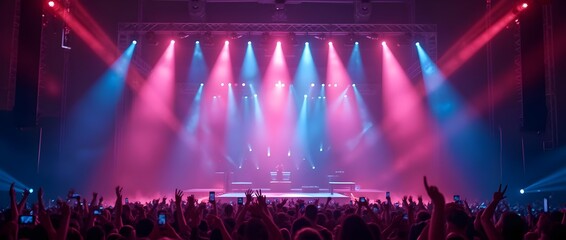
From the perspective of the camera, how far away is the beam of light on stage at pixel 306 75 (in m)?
28.3

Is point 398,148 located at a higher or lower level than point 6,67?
lower

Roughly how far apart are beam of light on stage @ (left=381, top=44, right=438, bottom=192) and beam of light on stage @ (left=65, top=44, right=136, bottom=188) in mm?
12157

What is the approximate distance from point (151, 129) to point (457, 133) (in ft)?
47.5

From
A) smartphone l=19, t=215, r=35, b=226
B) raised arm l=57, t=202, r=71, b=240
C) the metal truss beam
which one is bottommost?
smartphone l=19, t=215, r=35, b=226

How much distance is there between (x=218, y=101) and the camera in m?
31.2

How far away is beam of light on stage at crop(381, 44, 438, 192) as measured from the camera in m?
25.8

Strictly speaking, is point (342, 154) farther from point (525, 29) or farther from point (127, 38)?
point (525, 29)

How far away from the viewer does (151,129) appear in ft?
90.9

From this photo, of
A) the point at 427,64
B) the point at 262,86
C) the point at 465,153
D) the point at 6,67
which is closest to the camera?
the point at 6,67

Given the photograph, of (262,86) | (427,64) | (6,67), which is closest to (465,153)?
(427,64)

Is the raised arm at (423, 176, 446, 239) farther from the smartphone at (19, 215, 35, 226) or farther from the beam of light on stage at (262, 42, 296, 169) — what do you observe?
the beam of light on stage at (262, 42, 296, 169)

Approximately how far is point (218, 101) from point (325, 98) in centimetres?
595

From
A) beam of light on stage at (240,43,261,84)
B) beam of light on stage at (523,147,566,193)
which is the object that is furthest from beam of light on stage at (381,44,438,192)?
beam of light on stage at (523,147,566,193)

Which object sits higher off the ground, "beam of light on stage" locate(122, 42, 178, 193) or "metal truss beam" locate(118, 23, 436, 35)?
"metal truss beam" locate(118, 23, 436, 35)
